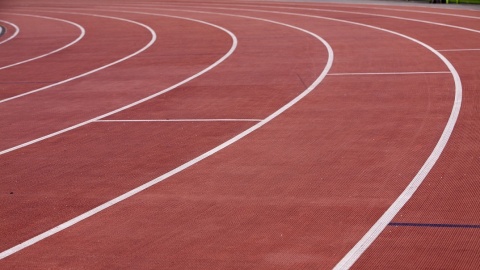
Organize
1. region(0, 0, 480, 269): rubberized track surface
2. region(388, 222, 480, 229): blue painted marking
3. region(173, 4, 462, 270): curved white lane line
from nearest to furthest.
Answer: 1. region(173, 4, 462, 270): curved white lane line
2. region(0, 0, 480, 269): rubberized track surface
3. region(388, 222, 480, 229): blue painted marking

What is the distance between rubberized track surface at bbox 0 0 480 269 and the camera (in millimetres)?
6531

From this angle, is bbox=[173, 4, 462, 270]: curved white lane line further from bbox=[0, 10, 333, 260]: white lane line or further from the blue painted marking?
bbox=[0, 10, 333, 260]: white lane line

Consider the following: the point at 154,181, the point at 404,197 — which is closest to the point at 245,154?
the point at 154,181

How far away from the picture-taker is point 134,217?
731 centimetres

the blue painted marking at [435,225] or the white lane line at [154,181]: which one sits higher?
the blue painted marking at [435,225]

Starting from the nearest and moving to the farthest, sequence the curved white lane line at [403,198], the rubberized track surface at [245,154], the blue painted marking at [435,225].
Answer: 1. the curved white lane line at [403,198]
2. the rubberized track surface at [245,154]
3. the blue painted marking at [435,225]

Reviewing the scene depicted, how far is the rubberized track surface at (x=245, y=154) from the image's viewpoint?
6531 millimetres

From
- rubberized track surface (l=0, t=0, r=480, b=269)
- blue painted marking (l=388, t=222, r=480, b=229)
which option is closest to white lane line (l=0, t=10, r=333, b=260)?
rubberized track surface (l=0, t=0, r=480, b=269)

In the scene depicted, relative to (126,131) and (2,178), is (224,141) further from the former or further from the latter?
(2,178)

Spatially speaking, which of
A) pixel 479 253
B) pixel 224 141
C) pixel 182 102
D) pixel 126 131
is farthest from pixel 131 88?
pixel 479 253

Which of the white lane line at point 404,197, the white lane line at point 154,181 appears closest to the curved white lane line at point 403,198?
the white lane line at point 404,197

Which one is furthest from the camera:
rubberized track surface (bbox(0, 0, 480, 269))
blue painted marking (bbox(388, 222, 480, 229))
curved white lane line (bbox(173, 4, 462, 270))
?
blue painted marking (bbox(388, 222, 480, 229))

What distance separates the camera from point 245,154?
30.4 feet

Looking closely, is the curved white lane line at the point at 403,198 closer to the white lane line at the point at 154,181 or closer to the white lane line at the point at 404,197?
the white lane line at the point at 404,197
